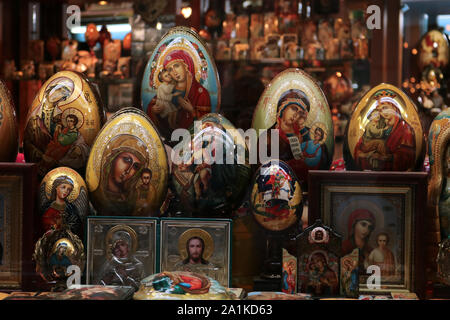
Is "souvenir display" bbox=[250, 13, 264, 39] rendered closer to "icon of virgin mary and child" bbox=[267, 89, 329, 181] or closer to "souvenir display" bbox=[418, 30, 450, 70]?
"icon of virgin mary and child" bbox=[267, 89, 329, 181]

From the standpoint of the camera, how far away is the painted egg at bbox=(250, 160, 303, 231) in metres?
1.43

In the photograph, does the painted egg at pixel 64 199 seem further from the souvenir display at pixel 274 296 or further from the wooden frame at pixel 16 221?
the souvenir display at pixel 274 296

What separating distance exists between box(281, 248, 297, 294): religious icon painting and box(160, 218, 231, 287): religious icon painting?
11cm

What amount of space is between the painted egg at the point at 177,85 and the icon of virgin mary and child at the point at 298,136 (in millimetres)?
161

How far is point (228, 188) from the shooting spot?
146 centimetres

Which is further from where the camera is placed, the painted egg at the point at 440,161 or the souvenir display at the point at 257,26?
the souvenir display at the point at 257,26

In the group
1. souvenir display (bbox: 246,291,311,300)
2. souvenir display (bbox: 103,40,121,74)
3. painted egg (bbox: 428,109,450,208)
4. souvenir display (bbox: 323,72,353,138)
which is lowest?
souvenir display (bbox: 246,291,311,300)

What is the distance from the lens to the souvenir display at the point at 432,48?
61.2 inches

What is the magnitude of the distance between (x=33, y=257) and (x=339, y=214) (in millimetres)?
641

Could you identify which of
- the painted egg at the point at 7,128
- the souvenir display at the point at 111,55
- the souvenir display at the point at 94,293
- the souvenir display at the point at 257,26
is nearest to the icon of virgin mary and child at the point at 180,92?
the souvenir display at the point at 111,55

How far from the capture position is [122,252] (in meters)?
1.41

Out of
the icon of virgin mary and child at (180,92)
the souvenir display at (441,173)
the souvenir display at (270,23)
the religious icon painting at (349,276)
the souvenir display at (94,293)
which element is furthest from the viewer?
the souvenir display at (270,23)

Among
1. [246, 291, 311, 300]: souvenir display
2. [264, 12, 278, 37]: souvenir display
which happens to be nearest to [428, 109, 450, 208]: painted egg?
[246, 291, 311, 300]: souvenir display
